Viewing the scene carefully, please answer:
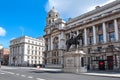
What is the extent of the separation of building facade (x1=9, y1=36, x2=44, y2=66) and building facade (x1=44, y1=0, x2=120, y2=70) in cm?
5298

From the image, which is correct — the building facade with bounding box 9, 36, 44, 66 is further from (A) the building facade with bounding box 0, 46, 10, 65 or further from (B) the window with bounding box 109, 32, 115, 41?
(B) the window with bounding box 109, 32, 115, 41

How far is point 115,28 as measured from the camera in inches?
2122

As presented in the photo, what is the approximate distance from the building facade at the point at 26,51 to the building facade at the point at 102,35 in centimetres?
5298

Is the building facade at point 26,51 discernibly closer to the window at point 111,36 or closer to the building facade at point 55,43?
the building facade at point 55,43

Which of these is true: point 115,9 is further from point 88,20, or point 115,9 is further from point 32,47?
point 32,47

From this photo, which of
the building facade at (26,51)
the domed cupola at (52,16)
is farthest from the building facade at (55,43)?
the building facade at (26,51)

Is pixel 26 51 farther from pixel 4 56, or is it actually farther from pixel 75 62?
pixel 75 62

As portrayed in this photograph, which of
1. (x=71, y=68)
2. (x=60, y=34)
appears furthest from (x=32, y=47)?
(x=71, y=68)

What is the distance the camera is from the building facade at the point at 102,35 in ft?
168

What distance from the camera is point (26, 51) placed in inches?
4353

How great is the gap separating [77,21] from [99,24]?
558 inches

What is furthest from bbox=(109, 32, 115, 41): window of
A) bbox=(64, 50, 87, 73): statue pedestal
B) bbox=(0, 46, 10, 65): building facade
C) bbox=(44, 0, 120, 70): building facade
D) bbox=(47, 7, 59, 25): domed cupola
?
bbox=(0, 46, 10, 65): building facade

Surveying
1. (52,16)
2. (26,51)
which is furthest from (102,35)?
(26,51)

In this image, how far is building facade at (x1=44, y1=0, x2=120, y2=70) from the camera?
5125cm
